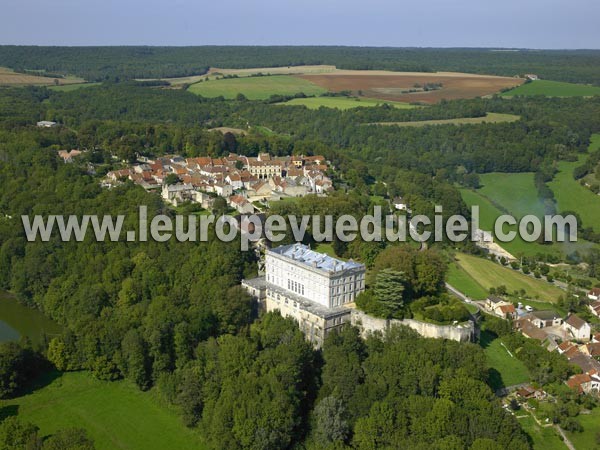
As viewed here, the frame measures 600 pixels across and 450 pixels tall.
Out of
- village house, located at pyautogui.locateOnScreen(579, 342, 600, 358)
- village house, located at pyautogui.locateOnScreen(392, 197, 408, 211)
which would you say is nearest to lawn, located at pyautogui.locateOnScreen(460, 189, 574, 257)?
village house, located at pyautogui.locateOnScreen(392, 197, 408, 211)

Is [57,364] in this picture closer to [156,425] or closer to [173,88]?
[156,425]

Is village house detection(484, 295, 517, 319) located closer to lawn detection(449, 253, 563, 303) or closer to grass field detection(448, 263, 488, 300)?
grass field detection(448, 263, 488, 300)

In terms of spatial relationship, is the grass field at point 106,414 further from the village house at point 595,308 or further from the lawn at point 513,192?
the lawn at point 513,192

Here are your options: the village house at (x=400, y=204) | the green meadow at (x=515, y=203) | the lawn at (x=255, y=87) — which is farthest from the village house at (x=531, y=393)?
the lawn at (x=255, y=87)

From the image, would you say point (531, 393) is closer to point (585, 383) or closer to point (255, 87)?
point (585, 383)

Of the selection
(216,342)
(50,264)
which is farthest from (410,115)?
(216,342)

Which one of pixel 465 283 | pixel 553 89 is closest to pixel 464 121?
pixel 553 89
